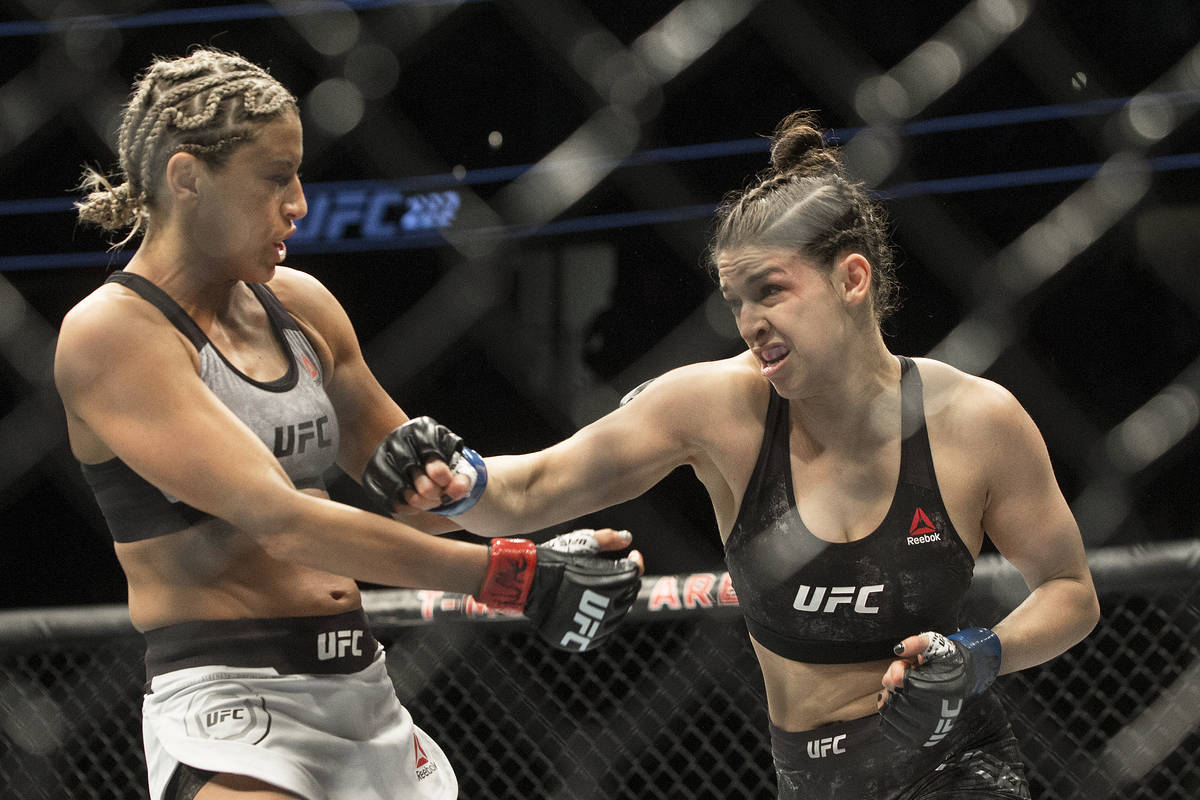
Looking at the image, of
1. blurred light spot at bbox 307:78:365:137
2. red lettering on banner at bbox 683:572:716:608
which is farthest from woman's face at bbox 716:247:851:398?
blurred light spot at bbox 307:78:365:137

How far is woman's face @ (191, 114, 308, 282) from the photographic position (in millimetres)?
1362

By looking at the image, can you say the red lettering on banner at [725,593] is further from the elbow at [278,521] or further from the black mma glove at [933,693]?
the elbow at [278,521]

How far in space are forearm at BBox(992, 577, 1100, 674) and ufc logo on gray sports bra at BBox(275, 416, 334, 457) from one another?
0.88m

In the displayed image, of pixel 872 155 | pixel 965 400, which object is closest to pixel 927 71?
pixel 872 155

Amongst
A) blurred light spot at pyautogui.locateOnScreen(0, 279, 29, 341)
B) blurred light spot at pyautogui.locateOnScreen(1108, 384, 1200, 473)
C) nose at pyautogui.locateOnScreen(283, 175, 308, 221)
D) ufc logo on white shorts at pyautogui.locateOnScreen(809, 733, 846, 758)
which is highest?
nose at pyautogui.locateOnScreen(283, 175, 308, 221)

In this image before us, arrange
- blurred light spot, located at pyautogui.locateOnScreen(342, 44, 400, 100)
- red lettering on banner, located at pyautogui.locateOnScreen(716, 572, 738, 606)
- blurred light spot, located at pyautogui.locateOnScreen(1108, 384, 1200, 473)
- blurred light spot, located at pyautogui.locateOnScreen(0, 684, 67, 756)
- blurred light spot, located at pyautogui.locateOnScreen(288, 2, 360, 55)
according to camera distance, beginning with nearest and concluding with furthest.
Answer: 1. red lettering on banner, located at pyautogui.locateOnScreen(716, 572, 738, 606)
2. blurred light spot, located at pyautogui.locateOnScreen(0, 684, 67, 756)
3. blurred light spot, located at pyautogui.locateOnScreen(1108, 384, 1200, 473)
4. blurred light spot, located at pyautogui.locateOnScreen(288, 2, 360, 55)
5. blurred light spot, located at pyautogui.locateOnScreen(342, 44, 400, 100)

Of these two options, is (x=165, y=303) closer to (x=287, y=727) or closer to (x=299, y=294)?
(x=299, y=294)

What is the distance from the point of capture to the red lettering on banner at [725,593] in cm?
224

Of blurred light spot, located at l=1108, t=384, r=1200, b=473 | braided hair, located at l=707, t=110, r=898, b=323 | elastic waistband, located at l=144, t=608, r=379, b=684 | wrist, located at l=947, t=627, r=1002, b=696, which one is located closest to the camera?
elastic waistband, located at l=144, t=608, r=379, b=684

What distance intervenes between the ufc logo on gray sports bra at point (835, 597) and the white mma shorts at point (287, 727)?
0.53 meters

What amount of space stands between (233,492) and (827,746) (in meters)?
0.85

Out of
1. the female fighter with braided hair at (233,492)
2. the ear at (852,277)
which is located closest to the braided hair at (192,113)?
the female fighter with braided hair at (233,492)

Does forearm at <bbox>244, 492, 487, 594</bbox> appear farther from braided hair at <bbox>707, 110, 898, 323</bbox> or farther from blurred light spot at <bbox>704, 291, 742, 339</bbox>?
blurred light spot at <bbox>704, 291, 742, 339</bbox>

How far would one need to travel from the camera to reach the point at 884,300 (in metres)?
1.79
